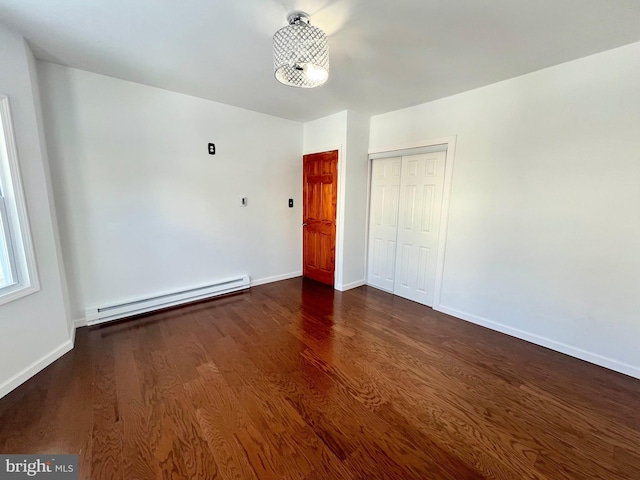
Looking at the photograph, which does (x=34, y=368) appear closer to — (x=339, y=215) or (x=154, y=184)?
(x=154, y=184)

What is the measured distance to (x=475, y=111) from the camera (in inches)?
107

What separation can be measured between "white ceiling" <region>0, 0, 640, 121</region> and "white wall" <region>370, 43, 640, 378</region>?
277mm

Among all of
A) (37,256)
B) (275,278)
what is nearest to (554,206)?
(275,278)

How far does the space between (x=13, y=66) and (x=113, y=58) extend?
2.10ft

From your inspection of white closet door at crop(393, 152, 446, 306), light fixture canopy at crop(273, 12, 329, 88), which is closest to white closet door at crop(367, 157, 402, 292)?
white closet door at crop(393, 152, 446, 306)

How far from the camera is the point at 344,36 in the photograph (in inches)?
72.9

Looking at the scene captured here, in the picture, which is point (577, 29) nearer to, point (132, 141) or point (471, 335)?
point (471, 335)

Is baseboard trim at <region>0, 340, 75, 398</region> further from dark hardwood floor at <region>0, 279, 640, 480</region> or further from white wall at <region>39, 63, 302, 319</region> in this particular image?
white wall at <region>39, 63, 302, 319</region>

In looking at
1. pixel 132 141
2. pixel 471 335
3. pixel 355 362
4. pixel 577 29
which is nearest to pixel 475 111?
pixel 577 29

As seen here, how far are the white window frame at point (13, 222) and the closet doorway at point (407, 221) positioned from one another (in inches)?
141

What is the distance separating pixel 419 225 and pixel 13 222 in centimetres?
381

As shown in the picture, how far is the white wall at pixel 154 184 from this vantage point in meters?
2.50

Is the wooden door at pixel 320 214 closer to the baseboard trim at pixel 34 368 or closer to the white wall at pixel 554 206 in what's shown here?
the white wall at pixel 554 206

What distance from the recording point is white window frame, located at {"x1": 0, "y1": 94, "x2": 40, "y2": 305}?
1.81 m
